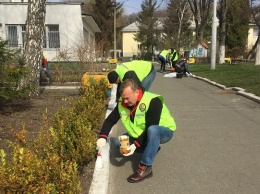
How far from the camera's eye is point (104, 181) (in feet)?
11.3

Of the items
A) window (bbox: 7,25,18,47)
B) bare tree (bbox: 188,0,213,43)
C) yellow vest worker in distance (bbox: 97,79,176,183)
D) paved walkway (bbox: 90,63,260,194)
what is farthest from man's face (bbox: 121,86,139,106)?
bare tree (bbox: 188,0,213,43)

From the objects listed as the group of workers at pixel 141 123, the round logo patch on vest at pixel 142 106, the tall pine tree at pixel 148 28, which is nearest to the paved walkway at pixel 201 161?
the group of workers at pixel 141 123

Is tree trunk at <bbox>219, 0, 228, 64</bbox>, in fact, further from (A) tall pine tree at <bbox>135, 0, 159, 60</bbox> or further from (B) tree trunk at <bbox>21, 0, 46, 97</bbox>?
(A) tall pine tree at <bbox>135, 0, 159, 60</bbox>

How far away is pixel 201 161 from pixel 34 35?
604 centimetres

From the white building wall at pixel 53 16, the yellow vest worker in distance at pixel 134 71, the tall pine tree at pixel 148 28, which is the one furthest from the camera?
the tall pine tree at pixel 148 28

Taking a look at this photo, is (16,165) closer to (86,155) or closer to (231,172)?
(86,155)

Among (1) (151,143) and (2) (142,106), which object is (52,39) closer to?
(2) (142,106)

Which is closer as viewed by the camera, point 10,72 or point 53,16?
point 10,72

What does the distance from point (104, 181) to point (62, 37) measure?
59.9 feet

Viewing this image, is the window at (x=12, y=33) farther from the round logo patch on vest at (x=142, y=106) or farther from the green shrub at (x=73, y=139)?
the round logo patch on vest at (x=142, y=106)

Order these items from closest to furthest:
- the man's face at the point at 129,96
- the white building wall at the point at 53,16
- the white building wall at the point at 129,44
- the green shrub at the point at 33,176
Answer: the green shrub at the point at 33,176 → the man's face at the point at 129,96 → the white building wall at the point at 53,16 → the white building wall at the point at 129,44

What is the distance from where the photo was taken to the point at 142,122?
3.78 metres

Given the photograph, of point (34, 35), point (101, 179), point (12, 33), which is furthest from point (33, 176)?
point (12, 33)

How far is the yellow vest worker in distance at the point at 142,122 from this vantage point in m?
3.58
